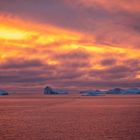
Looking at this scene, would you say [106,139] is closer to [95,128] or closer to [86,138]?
[86,138]

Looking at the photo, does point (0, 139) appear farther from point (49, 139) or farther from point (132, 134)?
point (132, 134)

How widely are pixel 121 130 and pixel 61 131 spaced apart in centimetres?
873

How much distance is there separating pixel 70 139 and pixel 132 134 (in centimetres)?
896

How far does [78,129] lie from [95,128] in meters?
2.90

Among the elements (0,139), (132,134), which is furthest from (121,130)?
(0,139)

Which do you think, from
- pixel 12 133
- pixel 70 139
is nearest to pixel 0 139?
pixel 12 133

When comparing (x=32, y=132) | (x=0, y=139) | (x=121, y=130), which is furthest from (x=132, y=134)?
(x=0, y=139)

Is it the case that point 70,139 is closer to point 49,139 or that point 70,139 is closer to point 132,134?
point 49,139

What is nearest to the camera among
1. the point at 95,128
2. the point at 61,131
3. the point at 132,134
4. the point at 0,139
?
the point at 0,139

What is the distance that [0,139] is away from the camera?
139ft

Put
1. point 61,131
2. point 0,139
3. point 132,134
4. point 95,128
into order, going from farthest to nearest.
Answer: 1. point 95,128
2. point 61,131
3. point 132,134
4. point 0,139

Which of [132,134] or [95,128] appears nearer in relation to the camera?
[132,134]

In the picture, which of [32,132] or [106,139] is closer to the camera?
[106,139]

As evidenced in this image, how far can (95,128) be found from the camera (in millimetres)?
53594
